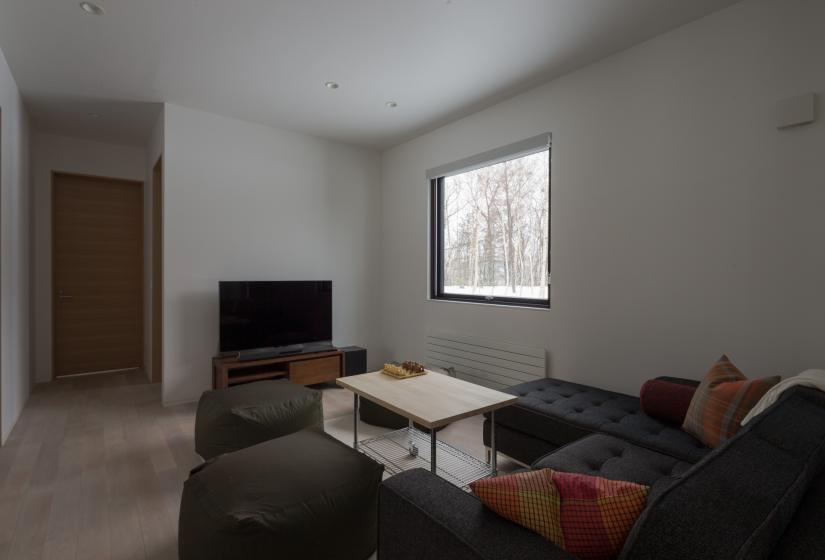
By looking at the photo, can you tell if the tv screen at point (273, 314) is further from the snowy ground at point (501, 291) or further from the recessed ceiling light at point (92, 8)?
the recessed ceiling light at point (92, 8)

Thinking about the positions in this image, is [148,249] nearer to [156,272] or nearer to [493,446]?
[156,272]

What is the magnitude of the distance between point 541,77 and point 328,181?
252cm

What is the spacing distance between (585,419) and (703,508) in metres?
1.47

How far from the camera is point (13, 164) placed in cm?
331

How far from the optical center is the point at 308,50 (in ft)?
9.27

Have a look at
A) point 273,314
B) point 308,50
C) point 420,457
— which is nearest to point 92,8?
point 308,50

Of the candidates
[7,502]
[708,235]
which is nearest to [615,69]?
[708,235]

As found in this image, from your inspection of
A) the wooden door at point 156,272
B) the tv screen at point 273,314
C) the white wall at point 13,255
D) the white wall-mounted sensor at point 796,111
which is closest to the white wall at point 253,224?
the tv screen at point 273,314

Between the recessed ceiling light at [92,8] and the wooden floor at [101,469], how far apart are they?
2.72 metres

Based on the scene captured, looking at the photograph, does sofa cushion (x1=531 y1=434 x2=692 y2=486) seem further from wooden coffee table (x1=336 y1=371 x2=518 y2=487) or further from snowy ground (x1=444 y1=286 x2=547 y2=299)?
snowy ground (x1=444 y1=286 x2=547 y2=299)

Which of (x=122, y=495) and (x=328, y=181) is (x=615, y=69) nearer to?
(x=328, y=181)

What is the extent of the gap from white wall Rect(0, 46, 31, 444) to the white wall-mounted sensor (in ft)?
15.7

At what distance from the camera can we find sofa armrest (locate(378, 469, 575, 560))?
0.95 metres

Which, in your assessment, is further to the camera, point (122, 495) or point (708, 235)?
point (708, 235)
